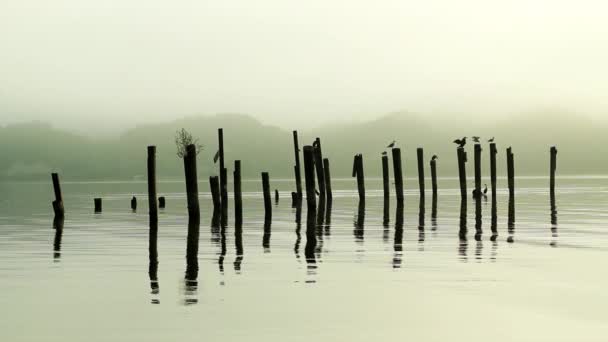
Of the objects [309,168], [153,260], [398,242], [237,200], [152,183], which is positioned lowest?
[398,242]

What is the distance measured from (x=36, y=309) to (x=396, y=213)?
27634 millimetres

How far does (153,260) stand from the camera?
19.4 m

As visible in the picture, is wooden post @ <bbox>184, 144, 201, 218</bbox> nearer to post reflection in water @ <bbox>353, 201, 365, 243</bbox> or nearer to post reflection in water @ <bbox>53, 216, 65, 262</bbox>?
post reflection in water @ <bbox>53, 216, 65, 262</bbox>

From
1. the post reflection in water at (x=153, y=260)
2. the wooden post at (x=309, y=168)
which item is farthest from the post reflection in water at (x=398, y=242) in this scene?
the post reflection in water at (x=153, y=260)

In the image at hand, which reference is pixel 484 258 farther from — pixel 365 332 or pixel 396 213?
pixel 396 213

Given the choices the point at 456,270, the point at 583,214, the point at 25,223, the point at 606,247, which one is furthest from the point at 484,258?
the point at 25,223

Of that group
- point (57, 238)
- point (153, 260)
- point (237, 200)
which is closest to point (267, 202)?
point (237, 200)

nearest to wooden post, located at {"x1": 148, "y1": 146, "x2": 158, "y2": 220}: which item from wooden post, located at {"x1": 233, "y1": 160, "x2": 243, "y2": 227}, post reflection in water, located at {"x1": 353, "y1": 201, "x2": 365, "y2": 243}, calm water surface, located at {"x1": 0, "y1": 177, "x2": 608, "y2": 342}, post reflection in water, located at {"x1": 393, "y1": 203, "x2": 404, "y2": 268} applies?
calm water surface, located at {"x1": 0, "y1": 177, "x2": 608, "y2": 342}

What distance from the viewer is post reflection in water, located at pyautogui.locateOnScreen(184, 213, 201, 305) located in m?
13.9

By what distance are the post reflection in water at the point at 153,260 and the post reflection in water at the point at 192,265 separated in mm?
477

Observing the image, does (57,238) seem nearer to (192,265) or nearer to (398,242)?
(192,265)

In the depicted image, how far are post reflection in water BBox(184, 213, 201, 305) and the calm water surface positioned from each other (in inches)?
3.3

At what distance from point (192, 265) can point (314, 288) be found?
4350 mm

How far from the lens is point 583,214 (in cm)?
3712
